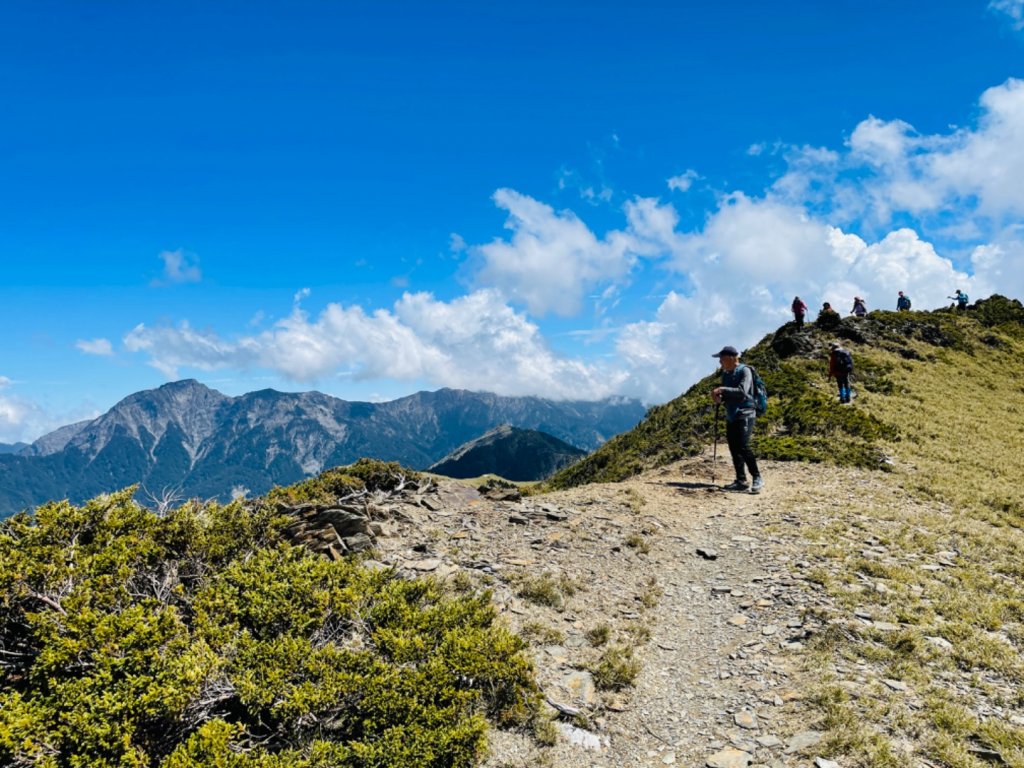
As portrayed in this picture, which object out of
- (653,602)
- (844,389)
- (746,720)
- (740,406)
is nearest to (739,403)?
(740,406)

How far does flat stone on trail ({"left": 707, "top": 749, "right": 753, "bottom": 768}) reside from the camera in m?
5.86

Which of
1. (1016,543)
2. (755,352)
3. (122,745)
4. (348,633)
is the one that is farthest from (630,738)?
(755,352)

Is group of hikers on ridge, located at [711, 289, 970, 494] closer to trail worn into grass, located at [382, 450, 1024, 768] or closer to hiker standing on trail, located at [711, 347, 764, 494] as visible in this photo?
hiker standing on trail, located at [711, 347, 764, 494]

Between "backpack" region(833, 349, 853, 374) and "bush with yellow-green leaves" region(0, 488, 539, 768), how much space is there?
83.2 feet

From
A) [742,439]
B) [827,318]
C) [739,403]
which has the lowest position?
[742,439]

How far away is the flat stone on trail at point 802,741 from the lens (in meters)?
5.91

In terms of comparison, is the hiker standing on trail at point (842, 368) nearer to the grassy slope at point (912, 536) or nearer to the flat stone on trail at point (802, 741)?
the grassy slope at point (912, 536)

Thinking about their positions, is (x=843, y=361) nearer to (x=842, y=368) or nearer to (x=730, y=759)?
(x=842, y=368)

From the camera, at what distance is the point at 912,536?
12.5 metres

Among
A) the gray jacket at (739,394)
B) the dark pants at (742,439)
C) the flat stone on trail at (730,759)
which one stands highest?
the gray jacket at (739,394)

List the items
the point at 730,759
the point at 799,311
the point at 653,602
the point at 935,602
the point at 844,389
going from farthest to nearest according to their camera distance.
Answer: the point at 799,311 → the point at 844,389 → the point at 653,602 → the point at 935,602 → the point at 730,759

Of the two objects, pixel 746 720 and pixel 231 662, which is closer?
pixel 231 662

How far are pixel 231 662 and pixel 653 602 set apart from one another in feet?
25.1

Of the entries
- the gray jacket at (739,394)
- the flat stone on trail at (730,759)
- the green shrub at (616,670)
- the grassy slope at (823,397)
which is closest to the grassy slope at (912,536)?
the grassy slope at (823,397)
